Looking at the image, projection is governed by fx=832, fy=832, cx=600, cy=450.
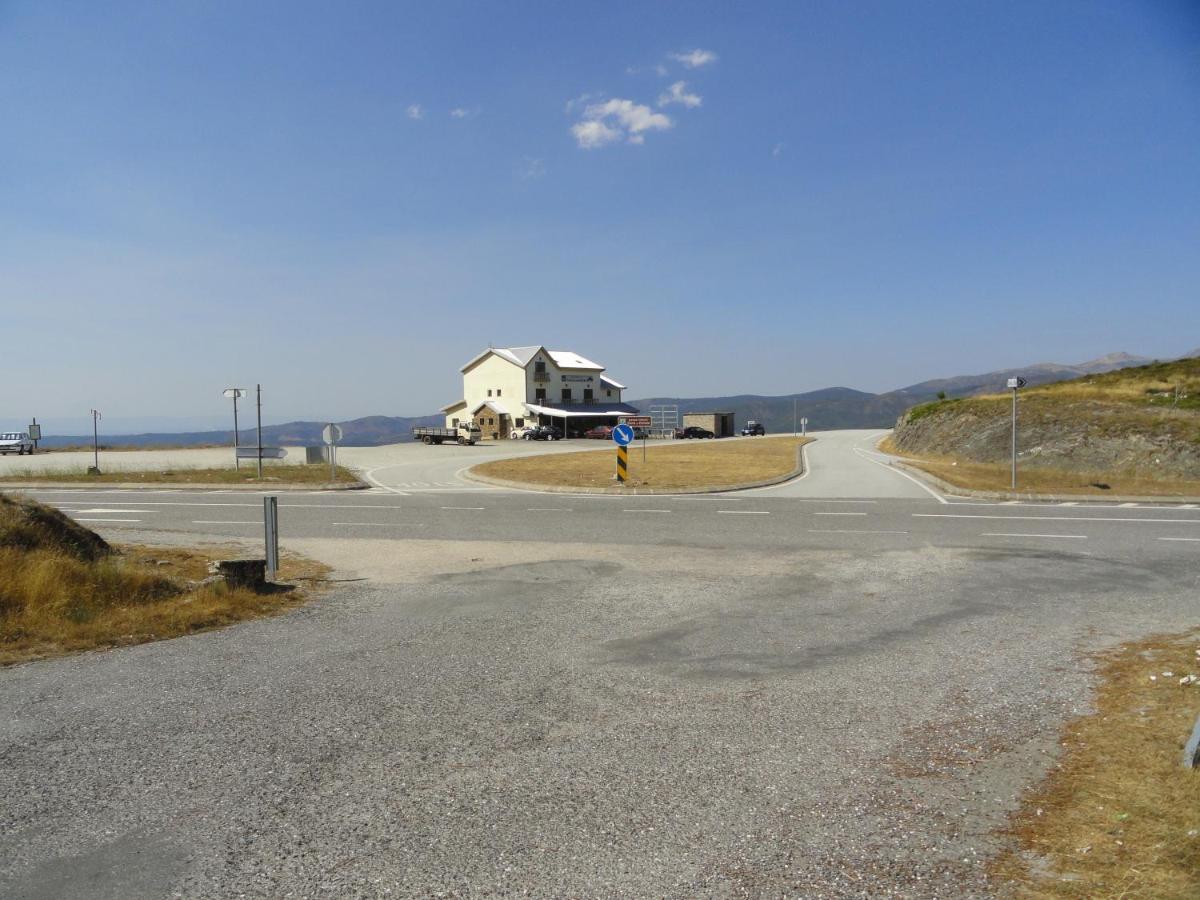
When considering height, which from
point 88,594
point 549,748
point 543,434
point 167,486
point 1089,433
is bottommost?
point 549,748

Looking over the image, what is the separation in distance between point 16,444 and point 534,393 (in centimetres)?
4698

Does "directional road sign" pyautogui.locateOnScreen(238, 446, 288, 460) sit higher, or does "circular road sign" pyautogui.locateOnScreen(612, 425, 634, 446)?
"circular road sign" pyautogui.locateOnScreen(612, 425, 634, 446)

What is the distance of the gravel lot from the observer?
3.61 metres

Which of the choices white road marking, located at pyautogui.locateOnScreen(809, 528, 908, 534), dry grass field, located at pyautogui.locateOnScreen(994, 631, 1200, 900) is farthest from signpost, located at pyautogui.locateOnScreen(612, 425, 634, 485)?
dry grass field, located at pyautogui.locateOnScreen(994, 631, 1200, 900)

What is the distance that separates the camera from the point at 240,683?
6.29 meters

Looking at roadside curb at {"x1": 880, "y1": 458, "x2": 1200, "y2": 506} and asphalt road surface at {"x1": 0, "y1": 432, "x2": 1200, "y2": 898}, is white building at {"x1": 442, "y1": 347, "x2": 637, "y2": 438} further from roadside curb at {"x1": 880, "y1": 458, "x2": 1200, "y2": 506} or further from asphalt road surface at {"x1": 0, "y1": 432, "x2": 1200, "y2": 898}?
asphalt road surface at {"x1": 0, "y1": 432, "x2": 1200, "y2": 898}

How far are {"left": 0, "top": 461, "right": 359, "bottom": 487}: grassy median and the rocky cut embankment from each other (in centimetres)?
2714

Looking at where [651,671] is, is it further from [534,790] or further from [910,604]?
[910,604]

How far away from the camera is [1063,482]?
25688 mm

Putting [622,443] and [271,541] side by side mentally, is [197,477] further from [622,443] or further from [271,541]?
[271,541]

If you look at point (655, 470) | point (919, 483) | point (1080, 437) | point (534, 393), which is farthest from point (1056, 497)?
point (534, 393)

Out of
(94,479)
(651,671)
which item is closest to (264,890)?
(651,671)

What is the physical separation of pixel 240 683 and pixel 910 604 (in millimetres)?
6898

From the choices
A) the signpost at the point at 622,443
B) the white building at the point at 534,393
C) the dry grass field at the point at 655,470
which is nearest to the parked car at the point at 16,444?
the dry grass field at the point at 655,470
